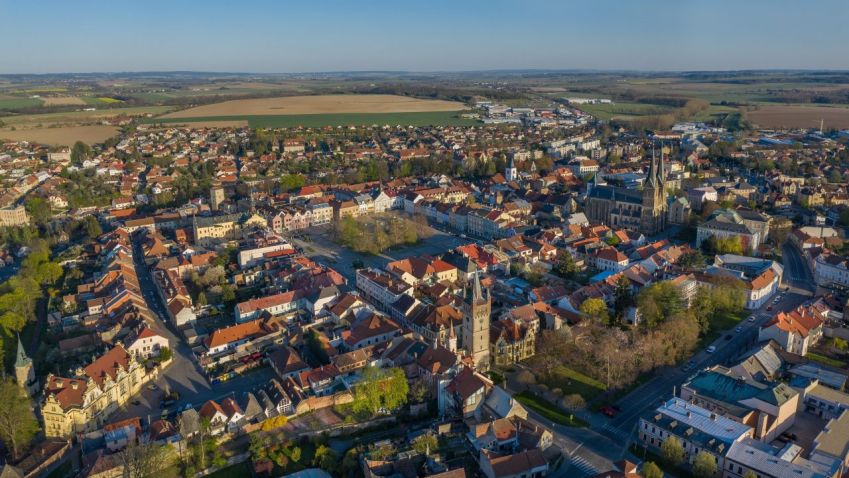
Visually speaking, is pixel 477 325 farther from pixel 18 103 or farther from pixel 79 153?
pixel 18 103

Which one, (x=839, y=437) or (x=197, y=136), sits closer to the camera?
(x=839, y=437)

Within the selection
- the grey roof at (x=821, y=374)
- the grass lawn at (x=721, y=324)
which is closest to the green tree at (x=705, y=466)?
the grey roof at (x=821, y=374)

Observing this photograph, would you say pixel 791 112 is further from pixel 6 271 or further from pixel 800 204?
pixel 6 271

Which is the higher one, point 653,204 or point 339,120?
point 339,120

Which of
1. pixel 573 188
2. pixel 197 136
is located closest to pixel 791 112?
pixel 573 188

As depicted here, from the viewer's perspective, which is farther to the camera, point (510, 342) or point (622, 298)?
point (622, 298)

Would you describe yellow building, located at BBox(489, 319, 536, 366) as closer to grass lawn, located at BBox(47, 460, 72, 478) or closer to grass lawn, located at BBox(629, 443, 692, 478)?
grass lawn, located at BBox(629, 443, 692, 478)

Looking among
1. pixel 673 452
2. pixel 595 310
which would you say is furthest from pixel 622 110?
pixel 673 452
